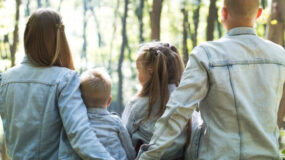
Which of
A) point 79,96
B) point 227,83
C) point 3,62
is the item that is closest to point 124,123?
point 79,96

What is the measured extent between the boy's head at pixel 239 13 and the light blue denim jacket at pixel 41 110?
115cm

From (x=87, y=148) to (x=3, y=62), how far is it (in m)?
6.39

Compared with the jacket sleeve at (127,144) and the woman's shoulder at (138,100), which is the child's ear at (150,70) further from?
the jacket sleeve at (127,144)

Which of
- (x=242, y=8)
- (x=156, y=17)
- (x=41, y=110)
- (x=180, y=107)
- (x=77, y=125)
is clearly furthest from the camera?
(x=156, y=17)

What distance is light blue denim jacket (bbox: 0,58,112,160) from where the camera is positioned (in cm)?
250

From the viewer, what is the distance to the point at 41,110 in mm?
2543

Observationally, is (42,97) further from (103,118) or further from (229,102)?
(229,102)

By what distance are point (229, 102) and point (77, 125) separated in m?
1.02

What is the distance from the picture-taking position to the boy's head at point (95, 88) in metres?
2.62

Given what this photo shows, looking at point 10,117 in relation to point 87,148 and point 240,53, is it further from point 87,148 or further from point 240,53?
point 240,53

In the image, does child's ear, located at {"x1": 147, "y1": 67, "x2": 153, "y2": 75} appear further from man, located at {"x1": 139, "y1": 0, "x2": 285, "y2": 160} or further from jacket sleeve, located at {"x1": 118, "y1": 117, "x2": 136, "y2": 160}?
man, located at {"x1": 139, "y1": 0, "x2": 285, "y2": 160}

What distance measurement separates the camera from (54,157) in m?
2.59

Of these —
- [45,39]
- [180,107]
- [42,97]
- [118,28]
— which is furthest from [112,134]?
[118,28]

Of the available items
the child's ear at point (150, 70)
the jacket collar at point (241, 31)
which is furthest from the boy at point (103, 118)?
the jacket collar at point (241, 31)
